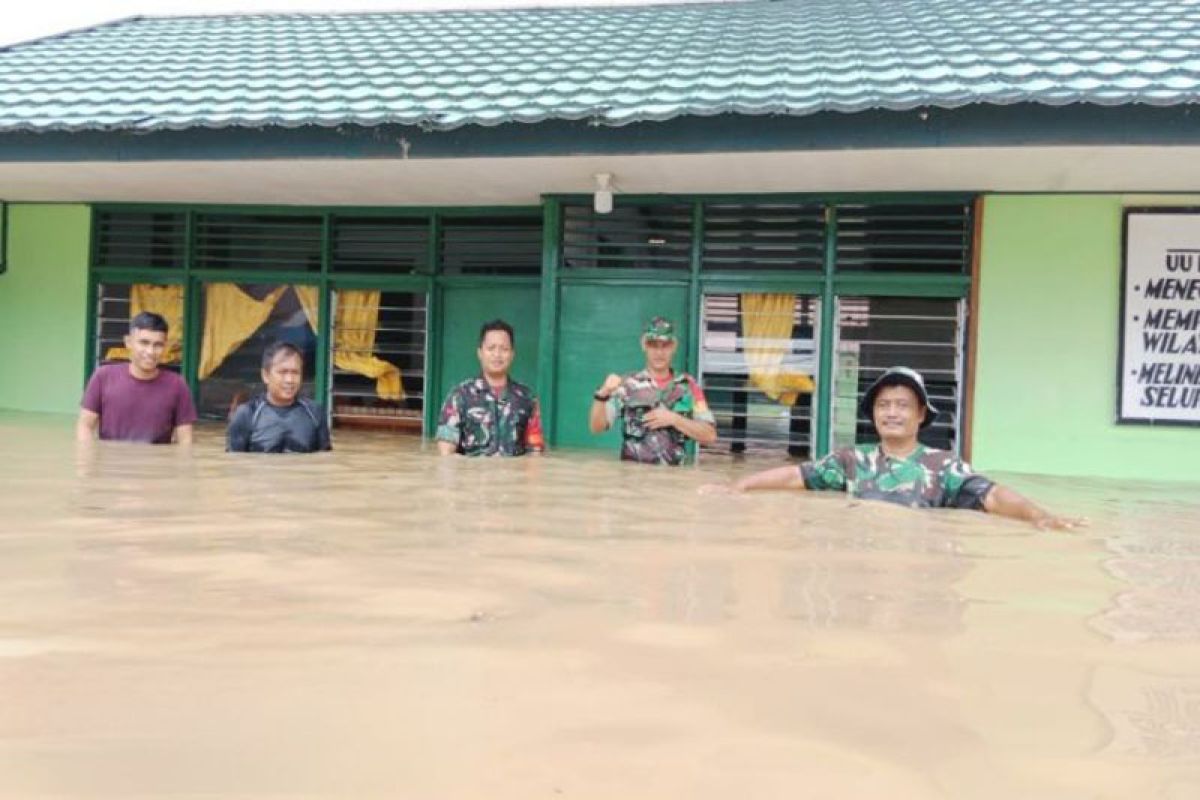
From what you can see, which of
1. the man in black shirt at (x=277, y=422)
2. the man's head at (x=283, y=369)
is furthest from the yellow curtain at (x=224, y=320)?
the man's head at (x=283, y=369)

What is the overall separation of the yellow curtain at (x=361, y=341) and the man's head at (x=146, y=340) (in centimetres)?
414

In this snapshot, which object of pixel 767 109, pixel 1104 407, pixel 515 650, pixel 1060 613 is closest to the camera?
pixel 515 650

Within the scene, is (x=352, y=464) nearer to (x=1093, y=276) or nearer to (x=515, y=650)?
(x=515, y=650)

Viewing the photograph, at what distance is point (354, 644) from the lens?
217 cm

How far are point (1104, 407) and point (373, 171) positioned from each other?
5.55 m

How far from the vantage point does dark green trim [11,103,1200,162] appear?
5.97 meters

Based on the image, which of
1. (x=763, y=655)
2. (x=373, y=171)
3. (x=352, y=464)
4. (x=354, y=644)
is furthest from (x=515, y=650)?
(x=373, y=171)

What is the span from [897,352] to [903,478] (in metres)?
3.91

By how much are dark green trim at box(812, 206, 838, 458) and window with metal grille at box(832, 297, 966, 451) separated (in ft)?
0.23

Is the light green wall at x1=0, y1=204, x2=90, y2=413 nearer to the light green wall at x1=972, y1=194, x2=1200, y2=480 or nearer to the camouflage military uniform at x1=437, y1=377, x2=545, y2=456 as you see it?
the camouflage military uniform at x1=437, y1=377, x2=545, y2=456

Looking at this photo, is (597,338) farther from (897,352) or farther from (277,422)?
(277,422)

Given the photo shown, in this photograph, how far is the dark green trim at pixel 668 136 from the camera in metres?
5.97

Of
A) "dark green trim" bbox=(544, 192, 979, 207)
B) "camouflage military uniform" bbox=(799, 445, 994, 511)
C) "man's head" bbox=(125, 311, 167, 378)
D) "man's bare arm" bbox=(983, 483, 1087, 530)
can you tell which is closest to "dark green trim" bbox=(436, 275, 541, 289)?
"dark green trim" bbox=(544, 192, 979, 207)

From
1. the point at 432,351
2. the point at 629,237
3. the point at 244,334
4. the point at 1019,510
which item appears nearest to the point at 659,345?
the point at 1019,510
